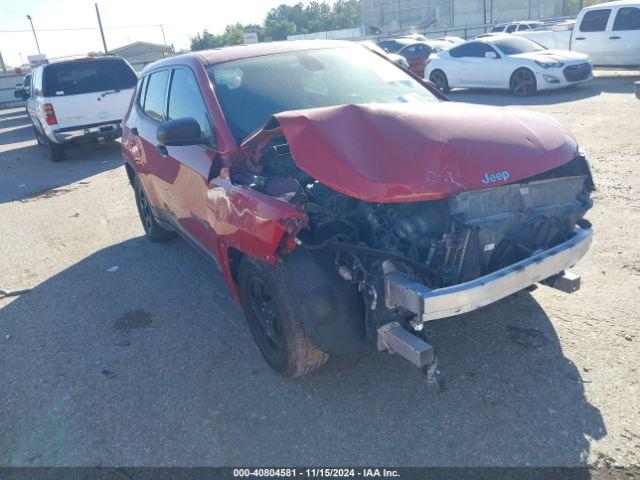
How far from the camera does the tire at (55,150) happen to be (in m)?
11.9

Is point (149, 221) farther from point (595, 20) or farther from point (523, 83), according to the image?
point (595, 20)

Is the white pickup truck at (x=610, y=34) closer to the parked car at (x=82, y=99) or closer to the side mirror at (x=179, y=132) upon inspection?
the parked car at (x=82, y=99)

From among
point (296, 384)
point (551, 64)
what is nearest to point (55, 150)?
point (296, 384)

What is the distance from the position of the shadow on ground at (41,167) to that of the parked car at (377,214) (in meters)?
7.41

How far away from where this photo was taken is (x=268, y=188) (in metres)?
3.06

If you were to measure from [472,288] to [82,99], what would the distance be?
10.9m

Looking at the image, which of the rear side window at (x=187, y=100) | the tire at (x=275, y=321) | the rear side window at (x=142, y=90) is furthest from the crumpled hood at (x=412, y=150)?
the rear side window at (x=142, y=90)

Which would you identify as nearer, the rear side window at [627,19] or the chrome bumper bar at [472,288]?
the chrome bumper bar at [472,288]

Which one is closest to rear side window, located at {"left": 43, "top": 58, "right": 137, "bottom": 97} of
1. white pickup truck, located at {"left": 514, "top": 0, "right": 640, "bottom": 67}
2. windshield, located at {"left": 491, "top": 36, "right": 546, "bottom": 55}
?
windshield, located at {"left": 491, "top": 36, "right": 546, "bottom": 55}

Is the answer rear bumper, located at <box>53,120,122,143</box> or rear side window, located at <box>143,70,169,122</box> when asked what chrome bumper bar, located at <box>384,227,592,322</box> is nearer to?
rear side window, located at <box>143,70,169,122</box>

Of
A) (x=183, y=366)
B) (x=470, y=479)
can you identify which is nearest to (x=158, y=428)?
(x=183, y=366)

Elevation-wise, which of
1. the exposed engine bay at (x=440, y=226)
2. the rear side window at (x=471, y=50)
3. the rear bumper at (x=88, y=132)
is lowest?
the rear bumper at (x=88, y=132)

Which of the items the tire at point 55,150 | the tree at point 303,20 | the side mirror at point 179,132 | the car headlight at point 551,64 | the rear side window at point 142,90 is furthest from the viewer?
the tree at point 303,20

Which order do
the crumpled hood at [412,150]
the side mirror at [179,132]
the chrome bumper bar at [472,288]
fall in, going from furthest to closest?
the side mirror at [179,132] < the crumpled hood at [412,150] < the chrome bumper bar at [472,288]
